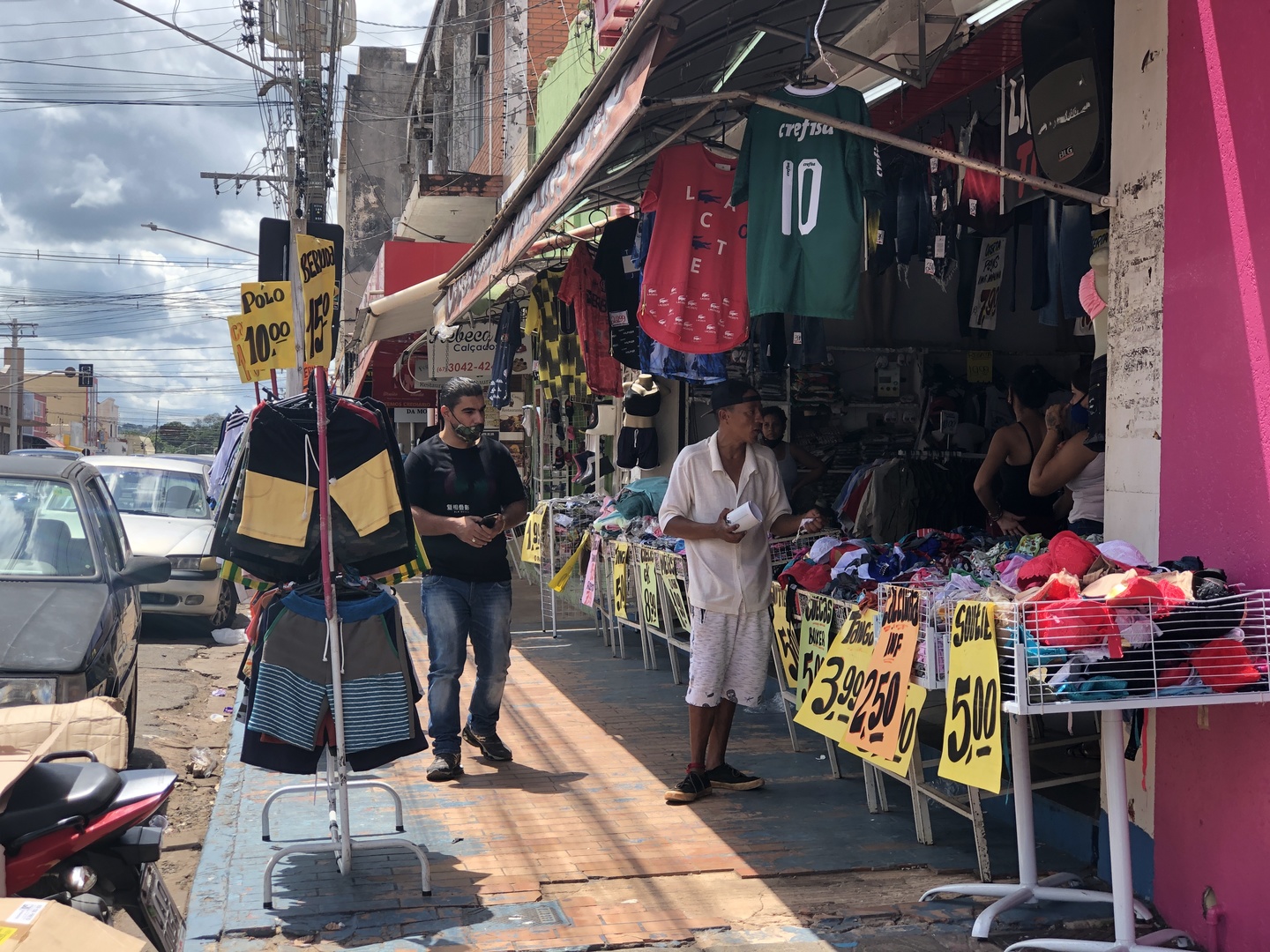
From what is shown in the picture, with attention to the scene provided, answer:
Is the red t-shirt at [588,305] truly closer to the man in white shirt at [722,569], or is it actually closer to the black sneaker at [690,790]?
the man in white shirt at [722,569]

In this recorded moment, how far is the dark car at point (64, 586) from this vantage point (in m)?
5.69

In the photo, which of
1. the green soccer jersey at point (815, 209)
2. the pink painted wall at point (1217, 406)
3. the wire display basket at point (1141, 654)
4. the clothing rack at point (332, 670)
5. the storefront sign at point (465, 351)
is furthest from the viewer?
the storefront sign at point (465, 351)

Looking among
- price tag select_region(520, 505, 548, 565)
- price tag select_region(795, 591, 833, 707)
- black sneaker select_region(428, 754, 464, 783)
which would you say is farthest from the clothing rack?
price tag select_region(520, 505, 548, 565)

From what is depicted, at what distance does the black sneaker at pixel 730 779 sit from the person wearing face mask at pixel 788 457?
3819mm

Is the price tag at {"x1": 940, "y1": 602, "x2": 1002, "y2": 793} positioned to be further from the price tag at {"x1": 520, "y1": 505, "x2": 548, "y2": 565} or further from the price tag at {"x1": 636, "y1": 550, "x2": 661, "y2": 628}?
the price tag at {"x1": 520, "y1": 505, "x2": 548, "y2": 565}

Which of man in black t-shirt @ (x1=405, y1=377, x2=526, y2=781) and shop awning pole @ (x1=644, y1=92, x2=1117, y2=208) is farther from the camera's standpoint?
man in black t-shirt @ (x1=405, y1=377, x2=526, y2=781)

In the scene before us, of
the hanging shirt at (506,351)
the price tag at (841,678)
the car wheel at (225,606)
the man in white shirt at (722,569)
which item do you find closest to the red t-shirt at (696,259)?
the man in white shirt at (722,569)

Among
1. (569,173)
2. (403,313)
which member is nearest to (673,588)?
(569,173)

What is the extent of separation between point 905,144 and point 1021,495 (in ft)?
10.1

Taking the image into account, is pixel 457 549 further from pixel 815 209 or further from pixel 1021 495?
pixel 1021 495

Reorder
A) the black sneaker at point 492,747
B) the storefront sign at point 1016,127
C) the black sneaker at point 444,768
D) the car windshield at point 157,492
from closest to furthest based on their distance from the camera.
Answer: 1. the storefront sign at point 1016,127
2. the black sneaker at point 444,768
3. the black sneaker at point 492,747
4. the car windshield at point 157,492

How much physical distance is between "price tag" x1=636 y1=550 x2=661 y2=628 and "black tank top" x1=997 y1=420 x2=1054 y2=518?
2933mm

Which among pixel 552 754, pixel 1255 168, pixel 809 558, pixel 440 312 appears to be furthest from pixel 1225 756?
pixel 440 312

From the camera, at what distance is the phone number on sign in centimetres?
1573
